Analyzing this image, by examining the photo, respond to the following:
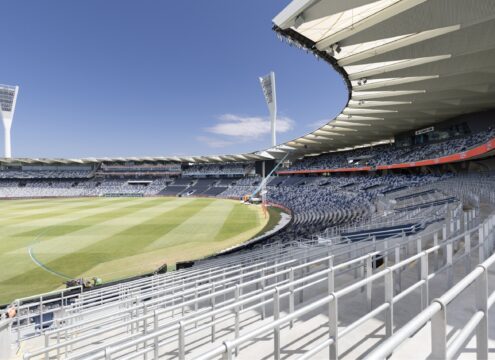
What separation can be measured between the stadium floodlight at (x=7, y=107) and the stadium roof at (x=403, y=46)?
98.8 m

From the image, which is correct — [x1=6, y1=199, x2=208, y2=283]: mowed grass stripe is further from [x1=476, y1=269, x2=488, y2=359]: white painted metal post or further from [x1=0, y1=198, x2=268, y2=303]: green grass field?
[x1=476, y1=269, x2=488, y2=359]: white painted metal post

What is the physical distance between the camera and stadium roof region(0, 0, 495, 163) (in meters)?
10.4

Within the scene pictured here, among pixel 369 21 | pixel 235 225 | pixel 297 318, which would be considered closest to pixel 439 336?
pixel 297 318

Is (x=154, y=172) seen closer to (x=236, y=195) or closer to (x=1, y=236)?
(x=236, y=195)

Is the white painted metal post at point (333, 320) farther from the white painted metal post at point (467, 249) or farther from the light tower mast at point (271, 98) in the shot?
the light tower mast at point (271, 98)

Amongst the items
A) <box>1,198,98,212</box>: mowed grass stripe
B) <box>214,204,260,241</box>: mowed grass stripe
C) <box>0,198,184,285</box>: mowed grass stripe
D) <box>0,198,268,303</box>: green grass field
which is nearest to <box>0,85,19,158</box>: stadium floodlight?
<box>1,198,98,212</box>: mowed grass stripe

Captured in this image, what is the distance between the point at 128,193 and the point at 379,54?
74.6m

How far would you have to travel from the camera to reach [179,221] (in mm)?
31359

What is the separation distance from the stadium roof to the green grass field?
14.2 meters

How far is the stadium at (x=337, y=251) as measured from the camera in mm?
2949

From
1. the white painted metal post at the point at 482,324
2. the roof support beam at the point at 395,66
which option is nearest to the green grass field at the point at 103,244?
the roof support beam at the point at 395,66

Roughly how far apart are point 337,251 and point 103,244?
65.0 ft

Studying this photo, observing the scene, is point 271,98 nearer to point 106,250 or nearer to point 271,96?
point 271,96

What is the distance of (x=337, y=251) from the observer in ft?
22.9
